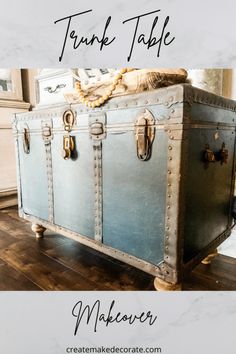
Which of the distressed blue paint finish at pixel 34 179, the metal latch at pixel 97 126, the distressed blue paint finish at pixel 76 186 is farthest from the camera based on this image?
the distressed blue paint finish at pixel 34 179

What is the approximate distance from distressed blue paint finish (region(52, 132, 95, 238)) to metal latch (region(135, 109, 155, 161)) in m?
0.31

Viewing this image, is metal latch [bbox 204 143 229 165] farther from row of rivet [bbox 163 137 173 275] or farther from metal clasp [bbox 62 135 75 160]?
metal clasp [bbox 62 135 75 160]

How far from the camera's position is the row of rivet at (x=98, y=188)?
1.21m

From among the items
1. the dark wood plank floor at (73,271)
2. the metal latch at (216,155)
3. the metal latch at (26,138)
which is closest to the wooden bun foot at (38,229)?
the dark wood plank floor at (73,271)

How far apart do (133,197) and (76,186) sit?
40cm

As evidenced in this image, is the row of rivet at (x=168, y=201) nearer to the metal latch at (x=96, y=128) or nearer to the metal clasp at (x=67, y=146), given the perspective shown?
the metal latch at (x=96, y=128)

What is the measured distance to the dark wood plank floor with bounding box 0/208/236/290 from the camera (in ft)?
4.11

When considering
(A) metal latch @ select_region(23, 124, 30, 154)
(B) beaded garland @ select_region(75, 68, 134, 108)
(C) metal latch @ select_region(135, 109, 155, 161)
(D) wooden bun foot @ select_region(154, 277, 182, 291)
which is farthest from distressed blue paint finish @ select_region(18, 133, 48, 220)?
(D) wooden bun foot @ select_region(154, 277, 182, 291)

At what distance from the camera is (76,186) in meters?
1.36
